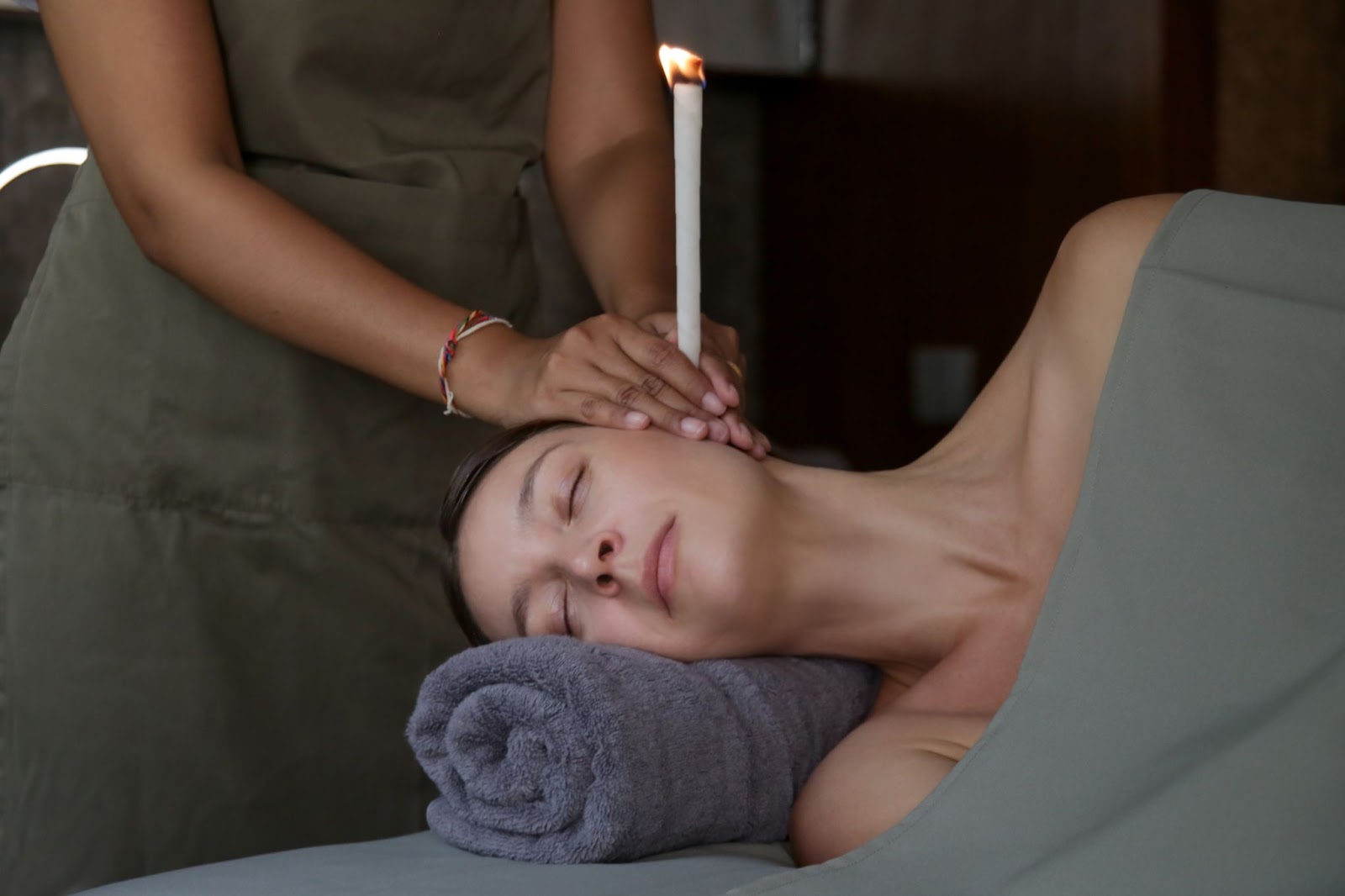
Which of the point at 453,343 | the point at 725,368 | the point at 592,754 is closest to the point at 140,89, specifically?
the point at 453,343

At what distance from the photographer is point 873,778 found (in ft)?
3.82

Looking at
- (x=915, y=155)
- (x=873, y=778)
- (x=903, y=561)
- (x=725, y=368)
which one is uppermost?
(x=915, y=155)

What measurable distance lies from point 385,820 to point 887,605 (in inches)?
24.6

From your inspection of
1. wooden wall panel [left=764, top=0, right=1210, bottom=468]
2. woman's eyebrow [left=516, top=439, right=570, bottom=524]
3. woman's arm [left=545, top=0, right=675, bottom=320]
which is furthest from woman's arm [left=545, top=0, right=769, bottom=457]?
wooden wall panel [left=764, top=0, right=1210, bottom=468]

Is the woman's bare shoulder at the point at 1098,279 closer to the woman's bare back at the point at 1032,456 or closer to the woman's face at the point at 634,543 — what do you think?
the woman's bare back at the point at 1032,456

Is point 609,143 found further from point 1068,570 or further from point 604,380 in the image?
point 1068,570

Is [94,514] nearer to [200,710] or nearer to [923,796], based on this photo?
[200,710]

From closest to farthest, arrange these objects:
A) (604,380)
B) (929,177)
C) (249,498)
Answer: (604,380), (249,498), (929,177)

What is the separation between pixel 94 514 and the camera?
55.8 inches

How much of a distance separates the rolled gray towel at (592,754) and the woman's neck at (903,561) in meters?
0.18

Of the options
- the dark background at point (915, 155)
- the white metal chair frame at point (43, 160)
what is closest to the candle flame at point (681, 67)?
the white metal chair frame at point (43, 160)

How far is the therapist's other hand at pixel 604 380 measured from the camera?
1258 mm

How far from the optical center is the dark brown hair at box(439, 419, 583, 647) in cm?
141

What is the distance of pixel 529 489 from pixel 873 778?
16.7 inches
